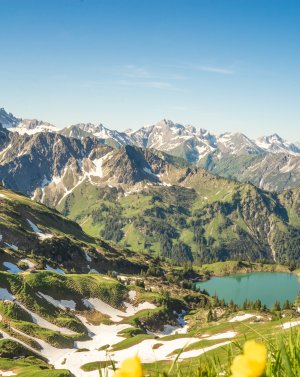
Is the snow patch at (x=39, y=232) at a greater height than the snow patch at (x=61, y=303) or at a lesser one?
greater

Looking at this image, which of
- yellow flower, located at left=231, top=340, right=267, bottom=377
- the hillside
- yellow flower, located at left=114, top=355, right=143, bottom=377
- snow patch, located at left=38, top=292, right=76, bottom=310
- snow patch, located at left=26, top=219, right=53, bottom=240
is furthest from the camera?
snow patch, located at left=26, top=219, right=53, bottom=240

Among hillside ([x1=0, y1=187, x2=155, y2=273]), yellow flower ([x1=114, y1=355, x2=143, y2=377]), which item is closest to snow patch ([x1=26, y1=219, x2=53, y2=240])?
hillside ([x1=0, y1=187, x2=155, y2=273])

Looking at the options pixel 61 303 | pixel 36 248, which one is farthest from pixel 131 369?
pixel 36 248

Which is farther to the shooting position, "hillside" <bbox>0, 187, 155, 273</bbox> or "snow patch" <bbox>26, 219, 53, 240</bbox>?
"snow patch" <bbox>26, 219, 53, 240</bbox>

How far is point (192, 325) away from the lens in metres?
123

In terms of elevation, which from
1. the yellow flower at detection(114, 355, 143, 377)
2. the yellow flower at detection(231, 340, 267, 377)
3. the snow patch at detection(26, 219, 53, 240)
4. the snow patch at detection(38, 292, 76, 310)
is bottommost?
the snow patch at detection(38, 292, 76, 310)

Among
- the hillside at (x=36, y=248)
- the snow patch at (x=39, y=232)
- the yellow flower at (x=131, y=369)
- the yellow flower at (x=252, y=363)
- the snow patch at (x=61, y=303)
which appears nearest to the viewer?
the yellow flower at (x=252, y=363)

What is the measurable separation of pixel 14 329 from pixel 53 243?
83.7 meters

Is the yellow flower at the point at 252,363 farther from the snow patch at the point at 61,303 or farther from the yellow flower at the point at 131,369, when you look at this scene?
the snow patch at the point at 61,303

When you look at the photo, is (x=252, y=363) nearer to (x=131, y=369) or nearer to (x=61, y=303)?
(x=131, y=369)

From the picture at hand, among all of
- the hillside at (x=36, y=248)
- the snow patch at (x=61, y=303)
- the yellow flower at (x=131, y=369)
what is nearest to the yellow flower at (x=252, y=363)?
the yellow flower at (x=131, y=369)

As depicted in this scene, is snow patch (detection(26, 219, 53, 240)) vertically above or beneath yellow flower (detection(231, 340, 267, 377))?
beneath

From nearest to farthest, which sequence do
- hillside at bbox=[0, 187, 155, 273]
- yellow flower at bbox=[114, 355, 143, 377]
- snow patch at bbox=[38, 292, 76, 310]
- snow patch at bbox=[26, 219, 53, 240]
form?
1. yellow flower at bbox=[114, 355, 143, 377]
2. snow patch at bbox=[38, 292, 76, 310]
3. hillside at bbox=[0, 187, 155, 273]
4. snow patch at bbox=[26, 219, 53, 240]

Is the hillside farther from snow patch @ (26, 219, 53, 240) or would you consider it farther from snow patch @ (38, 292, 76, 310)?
snow patch @ (38, 292, 76, 310)
